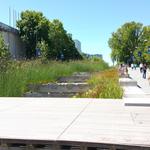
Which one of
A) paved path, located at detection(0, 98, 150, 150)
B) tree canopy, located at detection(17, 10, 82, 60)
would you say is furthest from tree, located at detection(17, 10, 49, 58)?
paved path, located at detection(0, 98, 150, 150)

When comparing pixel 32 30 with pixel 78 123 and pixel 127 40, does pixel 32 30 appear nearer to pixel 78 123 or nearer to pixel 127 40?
pixel 127 40

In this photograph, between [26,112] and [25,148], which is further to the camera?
[26,112]

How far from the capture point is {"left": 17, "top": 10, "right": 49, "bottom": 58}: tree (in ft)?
265

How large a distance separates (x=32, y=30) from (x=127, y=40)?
60286 mm

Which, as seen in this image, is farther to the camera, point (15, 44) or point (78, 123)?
point (15, 44)

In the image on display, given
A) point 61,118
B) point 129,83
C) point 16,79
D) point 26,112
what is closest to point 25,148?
point 61,118

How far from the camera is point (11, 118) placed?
23.3ft

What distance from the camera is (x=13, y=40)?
77.4 metres

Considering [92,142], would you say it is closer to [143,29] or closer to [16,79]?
[16,79]

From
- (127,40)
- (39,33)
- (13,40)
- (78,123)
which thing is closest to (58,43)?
(39,33)

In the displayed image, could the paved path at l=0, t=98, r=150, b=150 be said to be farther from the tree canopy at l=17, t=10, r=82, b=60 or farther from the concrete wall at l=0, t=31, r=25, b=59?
the tree canopy at l=17, t=10, r=82, b=60

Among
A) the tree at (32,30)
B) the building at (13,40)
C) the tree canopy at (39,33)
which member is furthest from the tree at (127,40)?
the building at (13,40)

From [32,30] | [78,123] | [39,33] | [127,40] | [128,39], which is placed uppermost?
[128,39]

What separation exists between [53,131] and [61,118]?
1.29 meters
